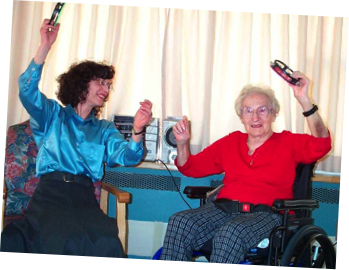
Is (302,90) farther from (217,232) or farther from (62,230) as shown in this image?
(62,230)

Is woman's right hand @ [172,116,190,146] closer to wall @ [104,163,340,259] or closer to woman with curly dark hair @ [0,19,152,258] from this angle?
woman with curly dark hair @ [0,19,152,258]

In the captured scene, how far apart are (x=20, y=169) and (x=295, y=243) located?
1417mm

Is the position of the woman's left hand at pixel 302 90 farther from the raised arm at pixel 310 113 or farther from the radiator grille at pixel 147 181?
the radiator grille at pixel 147 181

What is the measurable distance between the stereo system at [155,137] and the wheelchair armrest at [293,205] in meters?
0.96

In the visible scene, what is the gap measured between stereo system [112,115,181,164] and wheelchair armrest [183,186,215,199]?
0.53m

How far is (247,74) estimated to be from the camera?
2.79 m

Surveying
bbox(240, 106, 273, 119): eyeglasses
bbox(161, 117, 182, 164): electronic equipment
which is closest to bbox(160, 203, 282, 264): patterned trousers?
bbox(240, 106, 273, 119): eyeglasses

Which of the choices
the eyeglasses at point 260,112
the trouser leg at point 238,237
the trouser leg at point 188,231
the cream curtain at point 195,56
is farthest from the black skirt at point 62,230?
the cream curtain at point 195,56

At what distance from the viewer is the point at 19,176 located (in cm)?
211

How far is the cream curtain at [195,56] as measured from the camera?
2.77 meters

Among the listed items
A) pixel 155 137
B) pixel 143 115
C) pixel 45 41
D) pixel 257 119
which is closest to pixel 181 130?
pixel 143 115

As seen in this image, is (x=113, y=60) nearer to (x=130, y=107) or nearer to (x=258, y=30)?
(x=130, y=107)

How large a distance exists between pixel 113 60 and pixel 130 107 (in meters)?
0.35

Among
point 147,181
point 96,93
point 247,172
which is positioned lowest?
point 147,181
